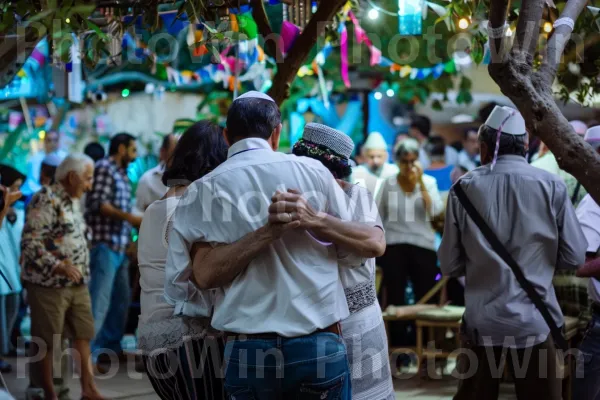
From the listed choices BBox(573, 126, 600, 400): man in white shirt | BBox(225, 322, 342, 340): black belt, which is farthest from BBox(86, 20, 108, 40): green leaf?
BBox(573, 126, 600, 400): man in white shirt

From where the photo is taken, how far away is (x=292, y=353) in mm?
3162

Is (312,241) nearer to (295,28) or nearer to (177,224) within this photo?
(177,224)

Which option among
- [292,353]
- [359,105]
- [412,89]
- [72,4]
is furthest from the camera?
[359,105]

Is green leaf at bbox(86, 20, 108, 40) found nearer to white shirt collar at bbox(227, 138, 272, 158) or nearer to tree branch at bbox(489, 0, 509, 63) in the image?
white shirt collar at bbox(227, 138, 272, 158)

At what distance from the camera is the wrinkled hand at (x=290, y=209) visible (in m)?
3.10

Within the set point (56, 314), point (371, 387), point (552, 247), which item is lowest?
point (56, 314)

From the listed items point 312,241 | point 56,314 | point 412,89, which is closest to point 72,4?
point 312,241

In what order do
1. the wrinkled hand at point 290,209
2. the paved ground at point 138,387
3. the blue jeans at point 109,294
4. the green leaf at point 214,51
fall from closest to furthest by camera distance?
the wrinkled hand at point 290,209
the green leaf at point 214,51
the paved ground at point 138,387
the blue jeans at point 109,294

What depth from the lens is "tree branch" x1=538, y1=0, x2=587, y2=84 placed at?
3.29 metres

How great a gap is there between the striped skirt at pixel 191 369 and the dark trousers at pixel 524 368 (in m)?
1.33

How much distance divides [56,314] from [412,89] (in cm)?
612

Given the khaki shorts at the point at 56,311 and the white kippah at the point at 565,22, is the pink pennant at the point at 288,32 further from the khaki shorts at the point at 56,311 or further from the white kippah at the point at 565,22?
the white kippah at the point at 565,22

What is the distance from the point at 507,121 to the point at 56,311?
3.58 metres

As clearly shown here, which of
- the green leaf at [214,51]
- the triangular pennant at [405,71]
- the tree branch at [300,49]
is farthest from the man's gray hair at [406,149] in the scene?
the green leaf at [214,51]
